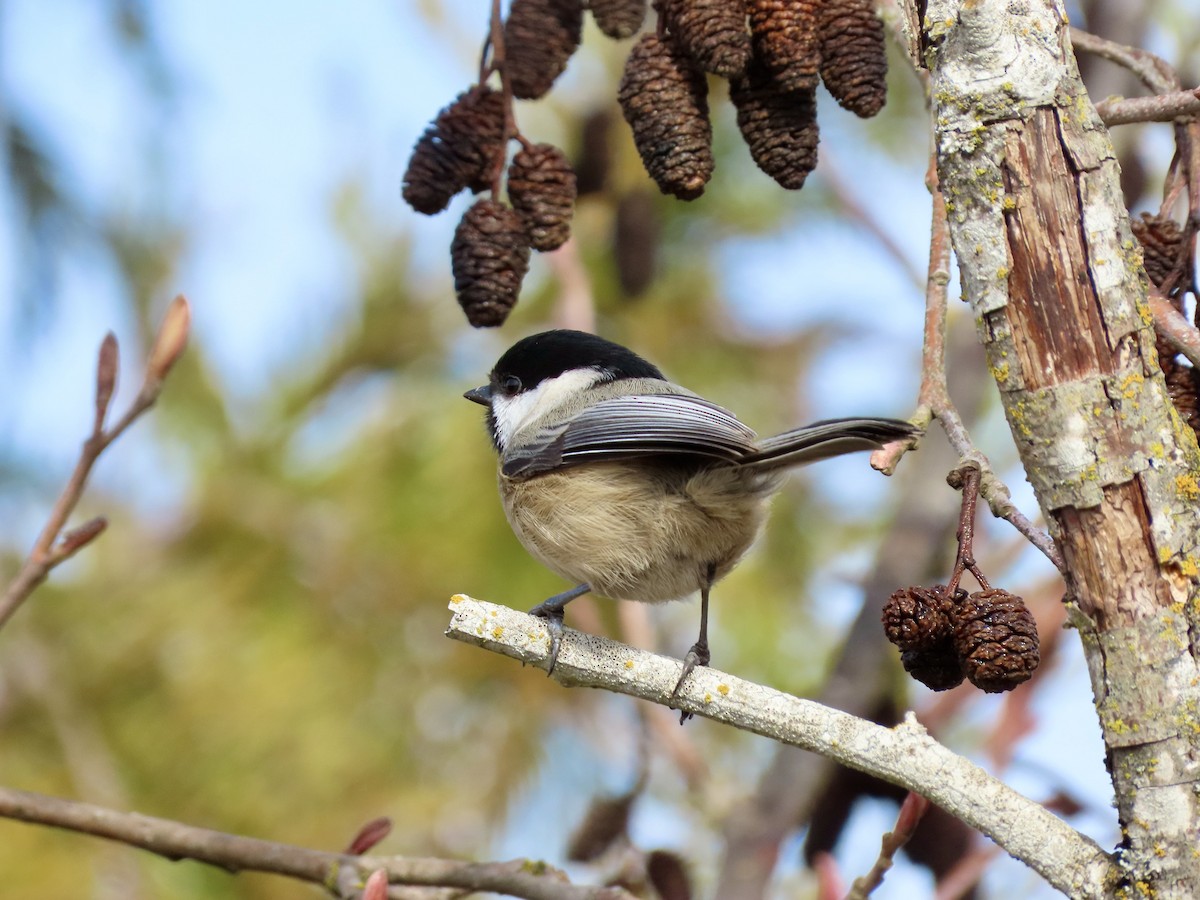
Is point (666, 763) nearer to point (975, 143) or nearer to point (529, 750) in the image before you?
point (529, 750)

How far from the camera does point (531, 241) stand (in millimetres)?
1577

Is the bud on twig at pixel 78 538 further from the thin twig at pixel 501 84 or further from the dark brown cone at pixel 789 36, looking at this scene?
the dark brown cone at pixel 789 36

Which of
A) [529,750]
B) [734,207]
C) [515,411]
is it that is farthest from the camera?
[734,207]

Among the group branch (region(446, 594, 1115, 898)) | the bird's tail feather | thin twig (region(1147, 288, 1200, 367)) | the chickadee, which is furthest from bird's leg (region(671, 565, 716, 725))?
thin twig (region(1147, 288, 1200, 367))

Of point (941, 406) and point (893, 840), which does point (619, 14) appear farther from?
point (893, 840)

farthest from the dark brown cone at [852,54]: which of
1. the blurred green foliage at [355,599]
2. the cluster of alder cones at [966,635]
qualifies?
the blurred green foliage at [355,599]

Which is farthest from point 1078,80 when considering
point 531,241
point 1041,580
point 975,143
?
point 1041,580

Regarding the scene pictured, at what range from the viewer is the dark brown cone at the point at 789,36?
1.38 m

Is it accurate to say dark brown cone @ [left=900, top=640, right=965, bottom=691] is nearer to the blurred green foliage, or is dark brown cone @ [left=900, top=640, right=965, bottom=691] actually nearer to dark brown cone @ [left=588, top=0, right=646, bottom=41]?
dark brown cone @ [left=588, top=0, right=646, bottom=41]

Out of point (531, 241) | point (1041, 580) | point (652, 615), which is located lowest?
point (652, 615)

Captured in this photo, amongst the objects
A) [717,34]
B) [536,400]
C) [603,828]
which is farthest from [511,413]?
[717,34]

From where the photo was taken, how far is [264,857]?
5.05ft

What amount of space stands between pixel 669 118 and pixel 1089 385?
631mm

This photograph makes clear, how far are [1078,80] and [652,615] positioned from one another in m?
2.03
